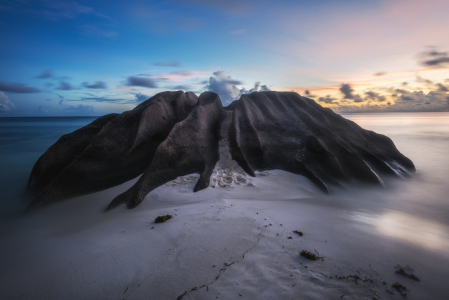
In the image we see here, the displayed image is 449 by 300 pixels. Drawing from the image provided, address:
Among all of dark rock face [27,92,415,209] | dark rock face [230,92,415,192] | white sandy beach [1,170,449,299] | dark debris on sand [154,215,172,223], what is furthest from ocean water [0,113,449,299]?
dark rock face [230,92,415,192]

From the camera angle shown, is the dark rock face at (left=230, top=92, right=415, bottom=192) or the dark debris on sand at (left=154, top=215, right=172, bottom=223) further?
the dark rock face at (left=230, top=92, right=415, bottom=192)

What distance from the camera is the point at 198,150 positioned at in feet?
25.5

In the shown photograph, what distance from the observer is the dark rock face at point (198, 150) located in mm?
6664

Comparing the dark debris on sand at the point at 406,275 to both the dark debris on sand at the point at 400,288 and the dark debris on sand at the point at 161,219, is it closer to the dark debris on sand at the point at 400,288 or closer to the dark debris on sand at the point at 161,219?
the dark debris on sand at the point at 400,288

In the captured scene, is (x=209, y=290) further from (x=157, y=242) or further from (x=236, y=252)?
(x=157, y=242)

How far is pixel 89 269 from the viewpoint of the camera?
122 inches

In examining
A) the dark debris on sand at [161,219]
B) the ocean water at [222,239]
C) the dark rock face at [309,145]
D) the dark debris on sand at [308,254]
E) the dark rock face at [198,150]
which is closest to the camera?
the ocean water at [222,239]

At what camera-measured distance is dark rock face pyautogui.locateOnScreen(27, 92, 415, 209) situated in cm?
666

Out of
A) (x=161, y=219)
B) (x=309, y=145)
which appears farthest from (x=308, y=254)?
(x=309, y=145)

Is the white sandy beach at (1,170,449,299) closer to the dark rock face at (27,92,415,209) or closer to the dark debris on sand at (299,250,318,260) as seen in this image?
the dark debris on sand at (299,250,318,260)

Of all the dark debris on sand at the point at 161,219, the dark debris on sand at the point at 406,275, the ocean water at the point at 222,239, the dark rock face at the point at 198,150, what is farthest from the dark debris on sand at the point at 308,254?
the dark rock face at the point at 198,150

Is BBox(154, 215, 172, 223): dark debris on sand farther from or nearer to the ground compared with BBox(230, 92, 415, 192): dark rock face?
nearer to the ground

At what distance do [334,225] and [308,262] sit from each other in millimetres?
1677

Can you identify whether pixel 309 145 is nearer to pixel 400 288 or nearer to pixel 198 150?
pixel 198 150
